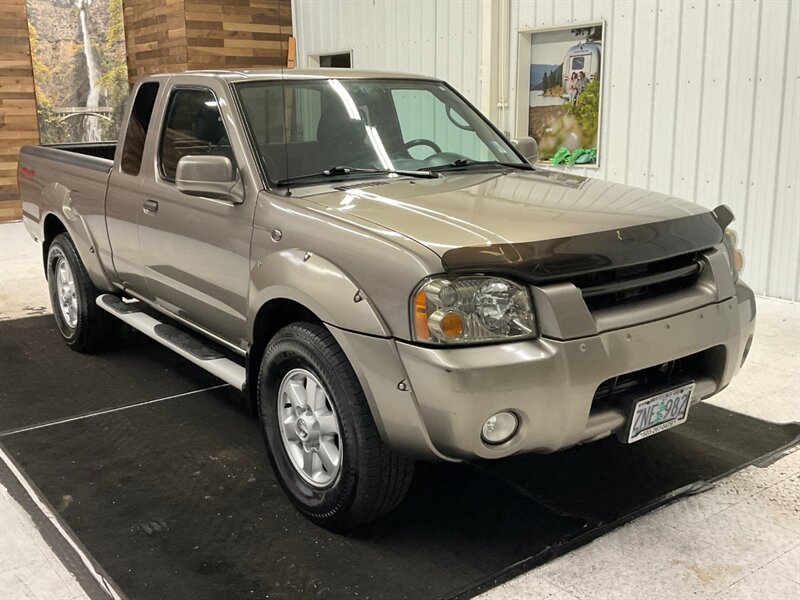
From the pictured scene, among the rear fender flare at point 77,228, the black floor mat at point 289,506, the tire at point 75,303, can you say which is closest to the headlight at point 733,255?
the black floor mat at point 289,506

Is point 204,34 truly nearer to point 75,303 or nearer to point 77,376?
point 75,303

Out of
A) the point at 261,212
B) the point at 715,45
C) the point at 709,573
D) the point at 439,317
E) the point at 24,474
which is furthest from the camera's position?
the point at 715,45

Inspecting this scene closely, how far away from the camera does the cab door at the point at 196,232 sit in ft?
10.9

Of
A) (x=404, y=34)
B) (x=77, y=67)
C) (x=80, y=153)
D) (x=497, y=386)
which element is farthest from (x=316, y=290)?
(x=77, y=67)

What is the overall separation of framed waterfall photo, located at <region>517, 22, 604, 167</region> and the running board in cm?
470

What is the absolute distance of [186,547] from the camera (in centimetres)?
287

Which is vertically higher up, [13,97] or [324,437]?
[13,97]

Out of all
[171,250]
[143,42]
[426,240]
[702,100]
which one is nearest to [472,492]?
[426,240]

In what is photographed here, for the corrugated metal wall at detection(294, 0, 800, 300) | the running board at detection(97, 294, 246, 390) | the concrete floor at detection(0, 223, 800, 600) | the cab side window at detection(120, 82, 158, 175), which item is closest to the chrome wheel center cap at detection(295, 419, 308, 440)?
the running board at detection(97, 294, 246, 390)

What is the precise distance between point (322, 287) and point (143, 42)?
1021cm

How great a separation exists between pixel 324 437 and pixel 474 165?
1529 mm

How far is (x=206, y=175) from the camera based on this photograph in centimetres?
319

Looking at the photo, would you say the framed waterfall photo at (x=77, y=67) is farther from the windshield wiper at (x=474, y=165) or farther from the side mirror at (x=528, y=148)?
the windshield wiper at (x=474, y=165)

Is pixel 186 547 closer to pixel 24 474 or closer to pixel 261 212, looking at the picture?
pixel 24 474
